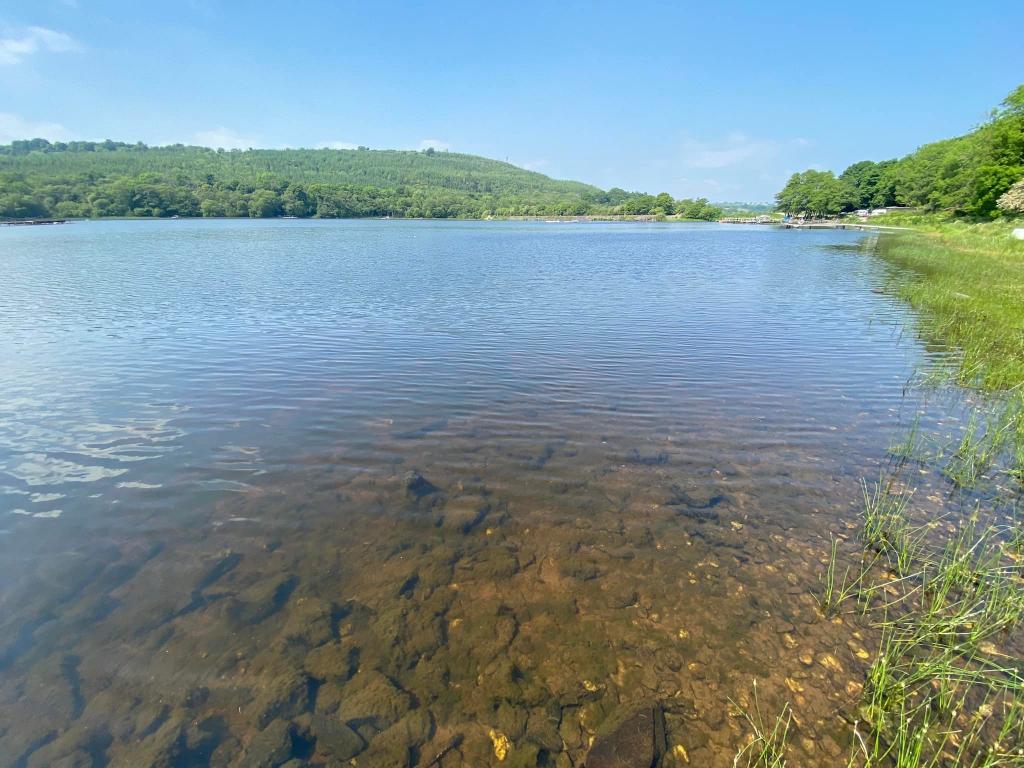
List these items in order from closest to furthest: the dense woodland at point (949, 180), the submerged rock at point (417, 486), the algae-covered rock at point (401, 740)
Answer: the algae-covered rock at point (401, 740) → the submerged rock at point (417, 486) → the dense woodland at point (949, 180)

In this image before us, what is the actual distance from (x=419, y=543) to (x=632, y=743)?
388 cm

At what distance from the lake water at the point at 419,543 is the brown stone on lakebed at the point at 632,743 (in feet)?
0.43

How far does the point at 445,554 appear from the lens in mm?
7227

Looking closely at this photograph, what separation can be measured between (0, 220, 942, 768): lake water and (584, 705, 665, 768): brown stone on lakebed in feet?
0.43

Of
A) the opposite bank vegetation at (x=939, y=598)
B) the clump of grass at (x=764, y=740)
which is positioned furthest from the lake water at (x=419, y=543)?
the opposite bank vegetation at (x=939, y=598)

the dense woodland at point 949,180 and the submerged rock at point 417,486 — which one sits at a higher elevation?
the dense woodland at point 949,180

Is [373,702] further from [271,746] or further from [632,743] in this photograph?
[632,743]

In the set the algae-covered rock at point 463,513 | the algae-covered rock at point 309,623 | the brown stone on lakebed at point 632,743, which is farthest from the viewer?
the algae-covered rock at point 463,513

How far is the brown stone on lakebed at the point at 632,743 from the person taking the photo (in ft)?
14.8

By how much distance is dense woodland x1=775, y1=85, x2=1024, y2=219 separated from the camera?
5541cm

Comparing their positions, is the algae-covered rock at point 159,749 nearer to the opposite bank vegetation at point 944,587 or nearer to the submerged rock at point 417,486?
the submerged rock at point 417,486

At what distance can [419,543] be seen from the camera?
24.5ft

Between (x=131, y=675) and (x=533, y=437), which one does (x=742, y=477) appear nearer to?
(x=533, y=437)

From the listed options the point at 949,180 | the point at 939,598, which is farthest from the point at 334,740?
the point at 949,180
